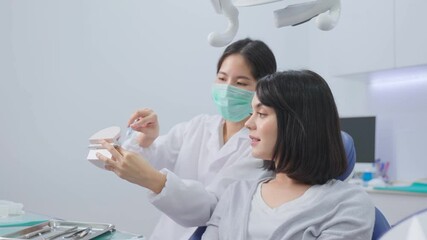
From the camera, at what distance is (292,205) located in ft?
3.53

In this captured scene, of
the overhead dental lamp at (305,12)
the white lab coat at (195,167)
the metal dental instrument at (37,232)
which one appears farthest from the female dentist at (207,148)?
the overhead dental lamp at (305,12)

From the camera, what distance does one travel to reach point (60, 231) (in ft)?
3.53

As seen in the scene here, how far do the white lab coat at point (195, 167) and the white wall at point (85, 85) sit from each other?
3.84 feet

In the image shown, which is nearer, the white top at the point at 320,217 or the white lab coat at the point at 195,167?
the white top at the point at 320,217

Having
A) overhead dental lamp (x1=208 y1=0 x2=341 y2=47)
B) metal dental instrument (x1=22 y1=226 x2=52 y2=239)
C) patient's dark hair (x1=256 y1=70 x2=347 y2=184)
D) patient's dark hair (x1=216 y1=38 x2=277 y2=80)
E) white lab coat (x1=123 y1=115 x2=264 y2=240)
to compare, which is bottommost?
metal dental instrument (x1=22 y1=226 x2=52 y2=239)

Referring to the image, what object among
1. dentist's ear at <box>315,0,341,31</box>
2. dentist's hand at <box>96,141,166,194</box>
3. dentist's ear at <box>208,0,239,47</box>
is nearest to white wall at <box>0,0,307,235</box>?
dentist's hand at <box>96,141,166,194</box>

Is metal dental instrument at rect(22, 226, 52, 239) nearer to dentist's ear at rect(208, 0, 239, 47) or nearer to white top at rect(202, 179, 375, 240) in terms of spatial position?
white top at rect(202, 179, 375, 240)

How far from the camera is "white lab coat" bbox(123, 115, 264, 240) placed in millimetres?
1214

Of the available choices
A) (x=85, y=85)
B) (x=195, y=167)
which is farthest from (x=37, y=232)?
(x=85, y=85)

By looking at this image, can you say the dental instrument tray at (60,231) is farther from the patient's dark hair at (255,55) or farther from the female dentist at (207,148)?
the patient's dark hair at (255,55)

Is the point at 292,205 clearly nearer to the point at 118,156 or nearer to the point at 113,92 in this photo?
the point at 118,156

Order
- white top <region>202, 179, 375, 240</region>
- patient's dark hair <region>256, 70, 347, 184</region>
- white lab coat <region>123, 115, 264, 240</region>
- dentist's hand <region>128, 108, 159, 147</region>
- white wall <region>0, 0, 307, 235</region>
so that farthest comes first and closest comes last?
white wall <region>0, 0, 307, 235</region>, dentist's hand <region>128, 108, 159, 147</region>, white lab coat <region>123, 115, 264, 240</region>, patient's dark hair <region>256, 70, 347, 184</region>, white top <region>202, 179, 375, 240</region>

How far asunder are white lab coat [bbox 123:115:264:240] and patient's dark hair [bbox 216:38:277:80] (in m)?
0.21

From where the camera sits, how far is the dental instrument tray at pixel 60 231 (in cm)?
102
